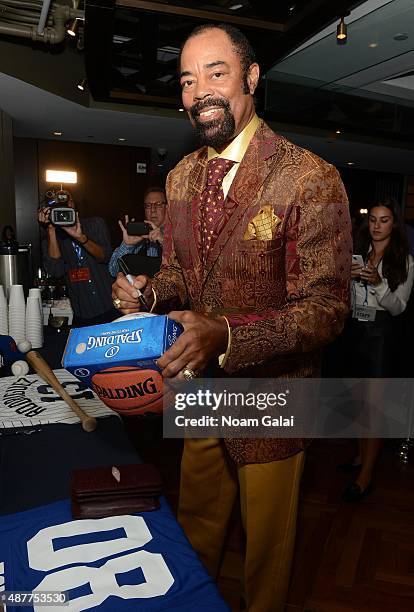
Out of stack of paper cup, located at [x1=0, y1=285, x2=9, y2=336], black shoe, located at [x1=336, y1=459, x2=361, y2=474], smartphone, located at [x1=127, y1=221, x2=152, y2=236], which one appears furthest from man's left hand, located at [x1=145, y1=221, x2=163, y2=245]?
black shoe, located at [x1=336, y1=459, x2=361, y2=474]

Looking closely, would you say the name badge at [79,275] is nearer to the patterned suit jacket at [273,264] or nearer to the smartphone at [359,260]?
the smartphone at [359,260]

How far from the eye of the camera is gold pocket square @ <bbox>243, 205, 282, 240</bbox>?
1.19 meters

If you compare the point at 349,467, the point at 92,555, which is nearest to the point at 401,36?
the point at 349,467

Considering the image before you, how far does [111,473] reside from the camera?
124 centimetres

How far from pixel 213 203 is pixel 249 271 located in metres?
0.21

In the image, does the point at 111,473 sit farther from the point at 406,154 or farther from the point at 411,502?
the point at 406,154

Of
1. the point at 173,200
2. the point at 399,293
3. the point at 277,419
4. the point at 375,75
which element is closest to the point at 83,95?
the point at 375,75

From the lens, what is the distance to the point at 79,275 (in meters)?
3.86

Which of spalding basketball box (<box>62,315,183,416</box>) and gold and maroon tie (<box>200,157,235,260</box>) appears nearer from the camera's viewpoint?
spalding basketball box (<box>62,315,183,416</box>)

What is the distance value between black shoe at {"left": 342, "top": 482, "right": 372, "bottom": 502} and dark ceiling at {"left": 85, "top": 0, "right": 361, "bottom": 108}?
3.24m

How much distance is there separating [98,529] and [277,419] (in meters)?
0.50

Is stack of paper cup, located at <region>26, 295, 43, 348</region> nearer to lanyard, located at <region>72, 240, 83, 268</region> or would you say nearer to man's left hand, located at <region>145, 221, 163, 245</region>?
lanyard, located at <region>72, 240, 83, 268</region>

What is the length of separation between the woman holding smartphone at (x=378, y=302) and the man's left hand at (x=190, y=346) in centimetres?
Answer: 235

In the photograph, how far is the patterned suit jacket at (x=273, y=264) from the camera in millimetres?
1085
